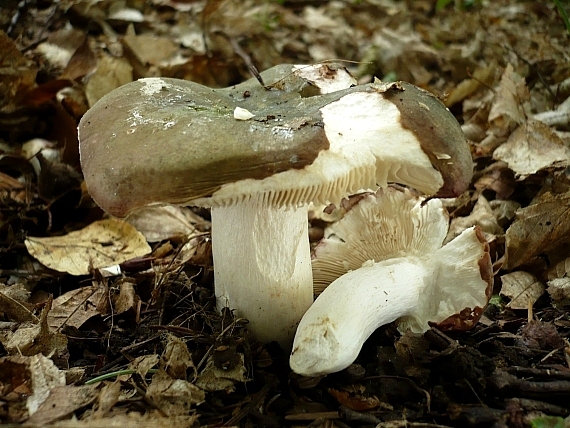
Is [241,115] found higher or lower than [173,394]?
higher

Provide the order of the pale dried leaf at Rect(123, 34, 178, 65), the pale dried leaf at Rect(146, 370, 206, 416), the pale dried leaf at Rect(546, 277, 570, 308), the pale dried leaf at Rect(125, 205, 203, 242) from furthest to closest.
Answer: the pale dried leaf at Rect(123, 34, 178, 65)
the pale dried leaf at Rect(125, 205, 203, 242)
the pale dried leaf at Rect(546, 277, 570, 308)
the pale dried leaf at Rect(146, 370, 206, 416)

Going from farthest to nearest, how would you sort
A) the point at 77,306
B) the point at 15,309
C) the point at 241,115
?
the point at 77,306 → the point at 15,309 → the point at 241,115

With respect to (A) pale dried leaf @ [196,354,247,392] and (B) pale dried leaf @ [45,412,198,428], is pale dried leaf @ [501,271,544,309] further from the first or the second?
(B) pale dried leaf @ [45,412,198,428]

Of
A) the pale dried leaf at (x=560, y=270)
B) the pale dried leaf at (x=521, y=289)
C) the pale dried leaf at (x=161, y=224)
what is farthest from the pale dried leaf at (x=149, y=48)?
the pale dried leaf at (x=560, y=270)

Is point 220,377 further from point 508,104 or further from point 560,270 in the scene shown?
point 508,104

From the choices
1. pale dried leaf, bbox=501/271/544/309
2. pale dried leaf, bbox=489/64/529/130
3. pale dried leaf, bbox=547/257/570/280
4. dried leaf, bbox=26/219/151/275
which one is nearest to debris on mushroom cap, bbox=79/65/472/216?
pale dried leaf, bbox=501/271/544/309

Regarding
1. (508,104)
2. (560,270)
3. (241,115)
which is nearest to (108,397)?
(241,115)

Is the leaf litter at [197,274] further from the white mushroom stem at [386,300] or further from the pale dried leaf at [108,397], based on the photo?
the white mushroom stem at [386,300]
